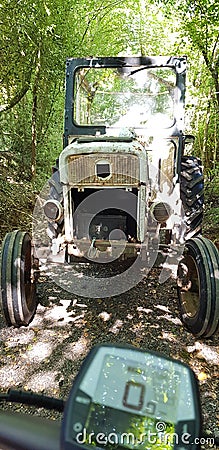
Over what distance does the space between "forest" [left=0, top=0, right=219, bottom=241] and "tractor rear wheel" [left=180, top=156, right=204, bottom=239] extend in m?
1.85

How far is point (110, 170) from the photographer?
3027 mm

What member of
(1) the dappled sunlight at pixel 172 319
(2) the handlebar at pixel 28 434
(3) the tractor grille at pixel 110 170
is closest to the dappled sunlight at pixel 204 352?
(1) the dappled sunlight at pixel 172 319

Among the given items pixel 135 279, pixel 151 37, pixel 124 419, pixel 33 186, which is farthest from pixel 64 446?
pixel 151 37

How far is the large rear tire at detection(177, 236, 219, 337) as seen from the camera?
2582 millimetres

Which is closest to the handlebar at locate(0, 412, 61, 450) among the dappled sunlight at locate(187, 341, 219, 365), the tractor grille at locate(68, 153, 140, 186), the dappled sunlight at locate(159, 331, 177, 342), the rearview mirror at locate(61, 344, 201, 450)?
the rearview mirror at locate(61, 344, 201, 450)

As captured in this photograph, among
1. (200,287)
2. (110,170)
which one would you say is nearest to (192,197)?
(110,170)

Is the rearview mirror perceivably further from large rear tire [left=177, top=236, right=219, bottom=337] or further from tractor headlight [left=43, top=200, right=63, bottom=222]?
tractor headlight [left=43, top=200, right=63, bottom=222]

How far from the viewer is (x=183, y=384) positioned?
22.5 inches

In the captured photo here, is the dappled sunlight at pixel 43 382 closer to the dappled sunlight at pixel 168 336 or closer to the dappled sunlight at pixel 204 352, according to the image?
the dappled sunlight at pixel 168 336

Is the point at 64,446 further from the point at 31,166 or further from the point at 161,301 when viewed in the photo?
the point at 31,166

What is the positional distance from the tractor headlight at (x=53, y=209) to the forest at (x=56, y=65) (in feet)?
6.63

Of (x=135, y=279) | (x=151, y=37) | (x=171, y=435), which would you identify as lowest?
(x=135, y=279)

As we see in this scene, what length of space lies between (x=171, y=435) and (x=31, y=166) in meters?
7.35

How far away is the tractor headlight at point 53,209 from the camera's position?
10.5 ft
